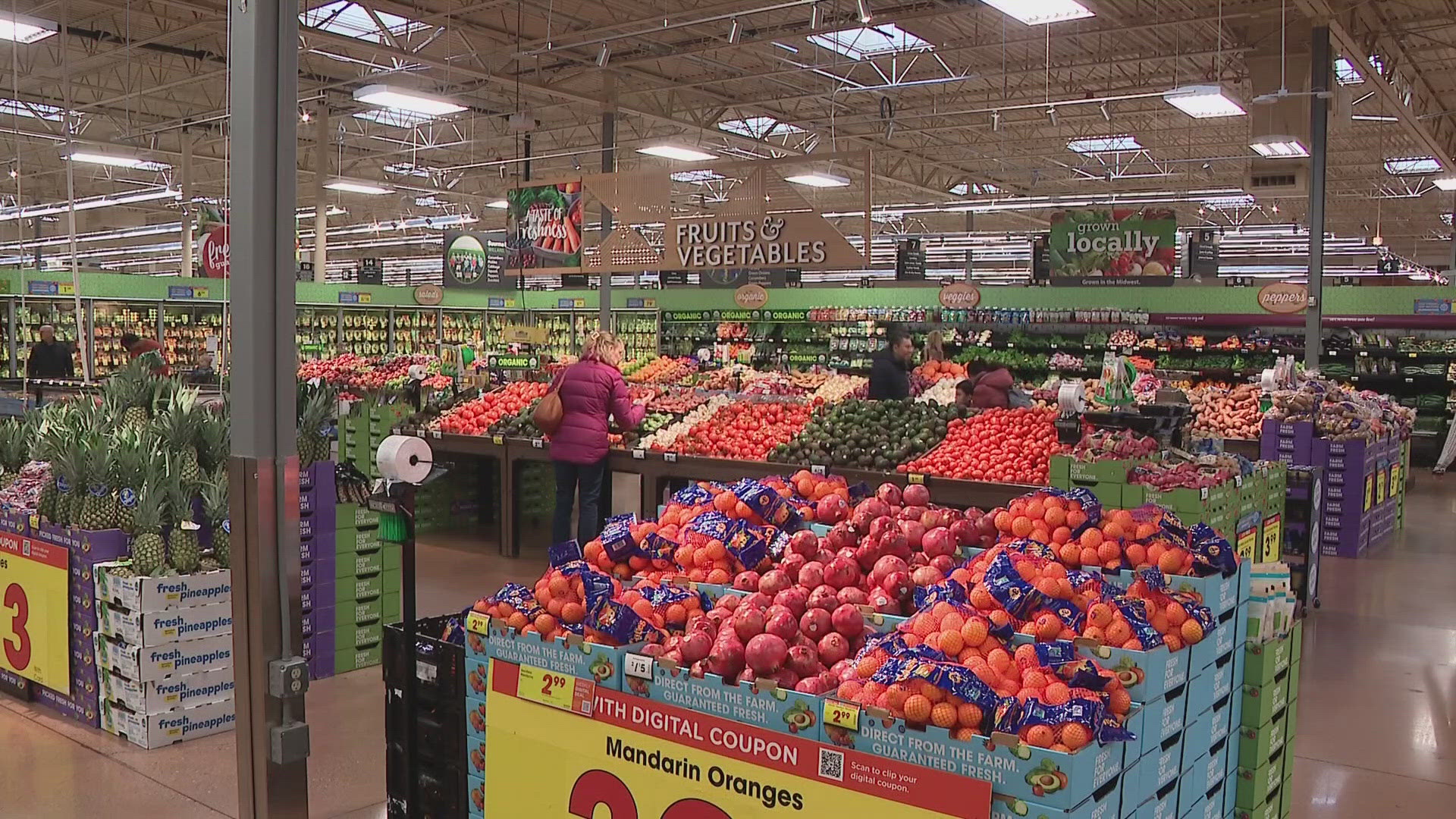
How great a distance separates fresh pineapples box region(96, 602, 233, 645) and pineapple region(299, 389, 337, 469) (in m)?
0.92

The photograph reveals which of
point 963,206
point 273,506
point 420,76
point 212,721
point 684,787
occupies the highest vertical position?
point 420,76

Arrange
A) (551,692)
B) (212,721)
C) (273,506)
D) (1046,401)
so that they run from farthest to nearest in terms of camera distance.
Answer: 1. (1046,401)
2. (212,721)
3. (273,506)
4. (551,692)

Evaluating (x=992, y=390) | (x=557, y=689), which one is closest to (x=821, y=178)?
(x=992, y=390)

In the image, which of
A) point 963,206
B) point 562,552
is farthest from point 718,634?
point 963,206

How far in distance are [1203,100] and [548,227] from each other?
18.6ft

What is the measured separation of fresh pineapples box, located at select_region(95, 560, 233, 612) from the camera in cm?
459

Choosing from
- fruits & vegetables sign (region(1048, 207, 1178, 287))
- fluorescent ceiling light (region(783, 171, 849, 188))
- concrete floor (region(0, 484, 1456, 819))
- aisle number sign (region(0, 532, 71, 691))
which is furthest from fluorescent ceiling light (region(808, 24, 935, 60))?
aisle number sign (region(0, 532, 71, 691))

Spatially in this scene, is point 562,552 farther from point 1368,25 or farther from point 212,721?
point 1368,25

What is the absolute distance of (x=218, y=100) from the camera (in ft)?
62.2

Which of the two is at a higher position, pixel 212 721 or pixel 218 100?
pixel 218 100

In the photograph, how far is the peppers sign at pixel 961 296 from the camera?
17.5 metres

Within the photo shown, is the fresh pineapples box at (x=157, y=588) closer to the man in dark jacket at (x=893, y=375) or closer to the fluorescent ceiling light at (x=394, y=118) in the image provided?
the man in dark jacket at (x=893, y=375)

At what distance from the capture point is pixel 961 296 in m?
17.5

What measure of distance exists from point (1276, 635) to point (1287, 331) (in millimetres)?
14019
